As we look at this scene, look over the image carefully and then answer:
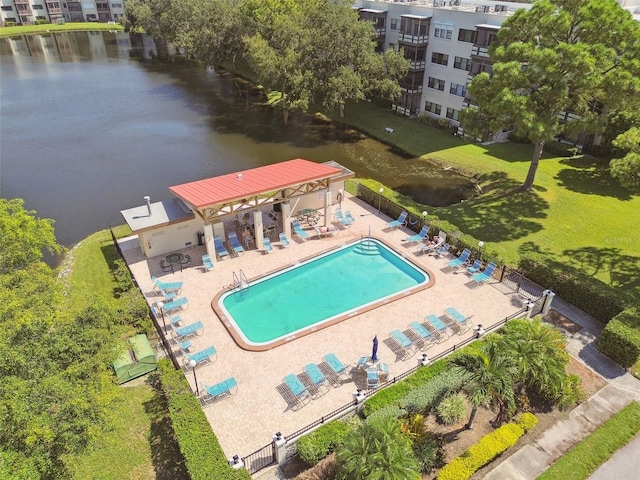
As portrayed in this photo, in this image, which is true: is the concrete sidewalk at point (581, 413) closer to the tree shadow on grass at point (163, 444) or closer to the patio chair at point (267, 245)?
the tree shadow on grass at point (163, 444)

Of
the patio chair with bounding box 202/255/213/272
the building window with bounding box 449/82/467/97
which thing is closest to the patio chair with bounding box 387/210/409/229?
the patio chair with bounding box 202/255/213/272

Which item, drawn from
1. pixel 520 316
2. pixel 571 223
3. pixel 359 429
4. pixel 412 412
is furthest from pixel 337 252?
pixel 571 223

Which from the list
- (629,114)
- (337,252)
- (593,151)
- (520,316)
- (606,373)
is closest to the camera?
(606,373)

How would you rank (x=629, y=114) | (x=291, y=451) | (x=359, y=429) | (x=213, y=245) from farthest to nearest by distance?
(x=629, y=114) → (x=213, y=245) → (x=291, y=451) → (x=359, y=429)

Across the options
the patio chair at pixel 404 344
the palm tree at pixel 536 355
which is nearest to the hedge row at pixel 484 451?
the palm tree at pixel 536 355

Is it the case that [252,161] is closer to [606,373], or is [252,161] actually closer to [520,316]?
[520,316]
